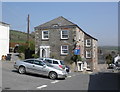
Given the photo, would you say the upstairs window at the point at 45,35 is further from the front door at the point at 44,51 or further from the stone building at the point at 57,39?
the front door at the point at 44,51

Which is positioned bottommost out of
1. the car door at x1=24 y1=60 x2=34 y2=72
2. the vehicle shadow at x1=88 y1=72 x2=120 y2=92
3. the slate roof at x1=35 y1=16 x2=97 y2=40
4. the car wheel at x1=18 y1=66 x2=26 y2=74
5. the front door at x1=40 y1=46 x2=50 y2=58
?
the vehicle shadow at x1=88 y1=72 x2=120 y2=92

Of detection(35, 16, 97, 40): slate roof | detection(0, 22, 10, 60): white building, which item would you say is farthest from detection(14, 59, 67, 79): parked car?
Answer: detection(35, 16, 97, 40): slate roof

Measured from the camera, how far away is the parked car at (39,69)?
18888 millimetres

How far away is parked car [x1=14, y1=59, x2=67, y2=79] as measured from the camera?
1889 cm

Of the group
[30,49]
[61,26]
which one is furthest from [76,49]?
[30,49]

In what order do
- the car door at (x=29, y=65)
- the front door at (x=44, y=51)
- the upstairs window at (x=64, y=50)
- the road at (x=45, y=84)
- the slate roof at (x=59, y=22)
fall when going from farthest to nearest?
1. the front door at (x=44, y=51)
2. the slate roof at (x=59, y=22)
3. the upstairs window at (x=64, y=50)
4. the car door at (x=29, y=65)
5. the road at (x=45, y=84)

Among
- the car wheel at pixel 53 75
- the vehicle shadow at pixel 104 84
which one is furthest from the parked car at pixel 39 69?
the vehicle shadow at pixel 104 84

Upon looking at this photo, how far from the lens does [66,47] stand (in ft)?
114

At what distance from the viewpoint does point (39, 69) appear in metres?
19.2

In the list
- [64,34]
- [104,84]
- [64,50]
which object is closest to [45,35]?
[64,34]

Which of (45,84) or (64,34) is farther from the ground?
(64,34)

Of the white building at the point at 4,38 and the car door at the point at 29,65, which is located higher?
the white building at the point at 4,38

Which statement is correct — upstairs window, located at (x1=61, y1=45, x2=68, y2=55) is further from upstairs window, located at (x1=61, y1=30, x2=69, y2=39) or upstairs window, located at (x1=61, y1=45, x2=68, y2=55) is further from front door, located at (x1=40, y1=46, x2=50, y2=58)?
front door, located at (x1=40, y1=46, x2=50, y2=58)

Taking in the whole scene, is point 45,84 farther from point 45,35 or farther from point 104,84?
point 45,35
